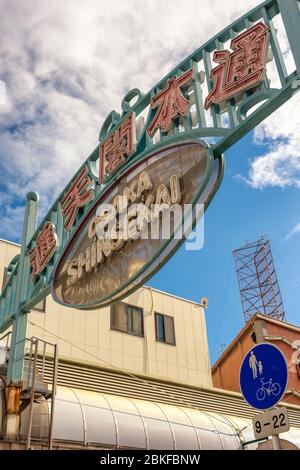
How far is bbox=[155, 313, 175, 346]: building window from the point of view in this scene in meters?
18.9

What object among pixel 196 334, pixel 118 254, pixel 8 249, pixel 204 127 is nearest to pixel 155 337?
pixel 196 334

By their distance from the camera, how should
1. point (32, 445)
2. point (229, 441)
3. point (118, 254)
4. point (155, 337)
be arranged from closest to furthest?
point (118, 254)
point (32, 445)
point (229, 441)
point (155, 337)

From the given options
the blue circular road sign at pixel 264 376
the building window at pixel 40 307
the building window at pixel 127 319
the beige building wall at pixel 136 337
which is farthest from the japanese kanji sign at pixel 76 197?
the building window at pixel 127 319

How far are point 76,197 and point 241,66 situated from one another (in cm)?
483

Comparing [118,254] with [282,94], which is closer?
[282,94]

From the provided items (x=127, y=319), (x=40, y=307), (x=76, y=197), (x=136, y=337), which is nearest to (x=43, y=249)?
(x=76, y=197)

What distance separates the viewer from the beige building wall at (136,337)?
15.8m

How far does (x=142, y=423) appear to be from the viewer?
39.2ft

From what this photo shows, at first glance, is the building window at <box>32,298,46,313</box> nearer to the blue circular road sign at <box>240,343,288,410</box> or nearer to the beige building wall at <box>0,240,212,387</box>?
the beige building wall at <box>0,240,212,387</box>

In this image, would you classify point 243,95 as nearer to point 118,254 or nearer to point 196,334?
point 118,254

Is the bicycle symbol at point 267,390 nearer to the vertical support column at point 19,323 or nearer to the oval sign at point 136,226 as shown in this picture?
the oval sign at point 136,226

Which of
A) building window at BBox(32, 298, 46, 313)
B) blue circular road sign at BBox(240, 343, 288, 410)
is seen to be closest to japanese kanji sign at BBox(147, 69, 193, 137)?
blue circular road sign at BBox(240, 343, 288, 410)

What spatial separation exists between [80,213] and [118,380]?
5.45m

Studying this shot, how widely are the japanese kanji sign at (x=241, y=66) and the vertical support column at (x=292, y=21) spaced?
35 centimetres
